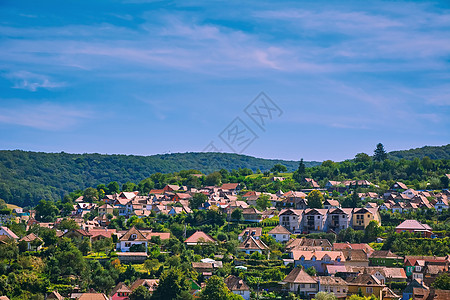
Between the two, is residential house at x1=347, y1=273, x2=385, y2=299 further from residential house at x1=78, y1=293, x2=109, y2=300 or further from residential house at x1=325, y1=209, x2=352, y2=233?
residential house at x1=78, y1=293, x2=109, y2=300

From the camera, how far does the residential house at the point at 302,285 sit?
56.6 m

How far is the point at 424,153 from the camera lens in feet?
613

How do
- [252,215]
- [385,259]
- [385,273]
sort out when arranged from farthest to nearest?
[252,215] < [385,259] < [385,273]

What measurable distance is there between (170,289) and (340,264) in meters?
17.0

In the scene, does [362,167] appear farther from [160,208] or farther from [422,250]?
[422,250]

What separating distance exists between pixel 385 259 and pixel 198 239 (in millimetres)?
18860

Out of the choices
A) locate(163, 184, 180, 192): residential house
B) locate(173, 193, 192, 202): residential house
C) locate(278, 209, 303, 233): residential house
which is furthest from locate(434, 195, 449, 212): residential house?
locate(163, 184, 180, 192): residential house

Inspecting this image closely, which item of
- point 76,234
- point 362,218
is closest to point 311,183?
point 362,218

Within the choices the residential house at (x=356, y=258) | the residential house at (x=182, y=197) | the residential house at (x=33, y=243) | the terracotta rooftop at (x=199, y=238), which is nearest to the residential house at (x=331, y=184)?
the residential house at (x=182, y=197)

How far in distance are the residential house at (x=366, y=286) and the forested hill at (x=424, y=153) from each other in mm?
130527

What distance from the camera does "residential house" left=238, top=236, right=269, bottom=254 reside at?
66500 mm

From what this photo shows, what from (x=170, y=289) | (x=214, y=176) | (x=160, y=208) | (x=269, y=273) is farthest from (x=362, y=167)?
(x=170, y=289)

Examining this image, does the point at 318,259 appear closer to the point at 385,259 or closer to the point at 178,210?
the point at 385,259

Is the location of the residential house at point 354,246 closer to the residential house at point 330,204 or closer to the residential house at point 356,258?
the residential house at point 356,258
